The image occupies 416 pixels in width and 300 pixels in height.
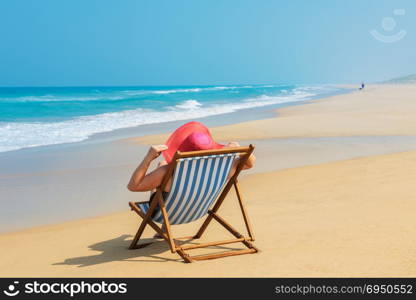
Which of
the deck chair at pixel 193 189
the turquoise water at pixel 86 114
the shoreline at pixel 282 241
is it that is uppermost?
the turquoise water at pixel 86 114

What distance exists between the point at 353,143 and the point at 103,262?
7592mm

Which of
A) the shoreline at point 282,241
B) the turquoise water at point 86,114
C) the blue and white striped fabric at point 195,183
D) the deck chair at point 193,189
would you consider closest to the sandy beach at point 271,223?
the shoreline at point 282,241

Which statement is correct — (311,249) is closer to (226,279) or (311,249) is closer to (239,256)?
(239,256)

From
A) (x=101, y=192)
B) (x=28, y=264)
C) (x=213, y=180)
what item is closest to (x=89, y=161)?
(x=101, y=192)

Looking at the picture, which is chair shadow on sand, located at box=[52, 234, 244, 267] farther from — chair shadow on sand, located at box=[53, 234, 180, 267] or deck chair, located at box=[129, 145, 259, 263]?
deck chair, located at box=[129, 145, 259, 263]

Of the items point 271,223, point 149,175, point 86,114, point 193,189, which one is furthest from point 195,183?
point 86,114

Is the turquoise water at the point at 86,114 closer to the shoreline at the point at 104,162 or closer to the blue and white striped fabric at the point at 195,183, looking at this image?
the shoreline at the point at 104,162

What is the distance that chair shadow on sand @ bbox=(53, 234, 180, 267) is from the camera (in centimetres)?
388

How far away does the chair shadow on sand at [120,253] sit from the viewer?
3.87 m

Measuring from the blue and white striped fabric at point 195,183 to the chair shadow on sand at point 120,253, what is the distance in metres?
0.37

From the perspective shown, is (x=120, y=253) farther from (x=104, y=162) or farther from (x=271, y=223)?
(x=104, y=162)

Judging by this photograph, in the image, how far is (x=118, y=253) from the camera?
13.4 ft

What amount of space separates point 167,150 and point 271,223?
1332 millimetres

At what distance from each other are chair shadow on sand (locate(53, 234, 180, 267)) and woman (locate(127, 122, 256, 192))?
546mm
